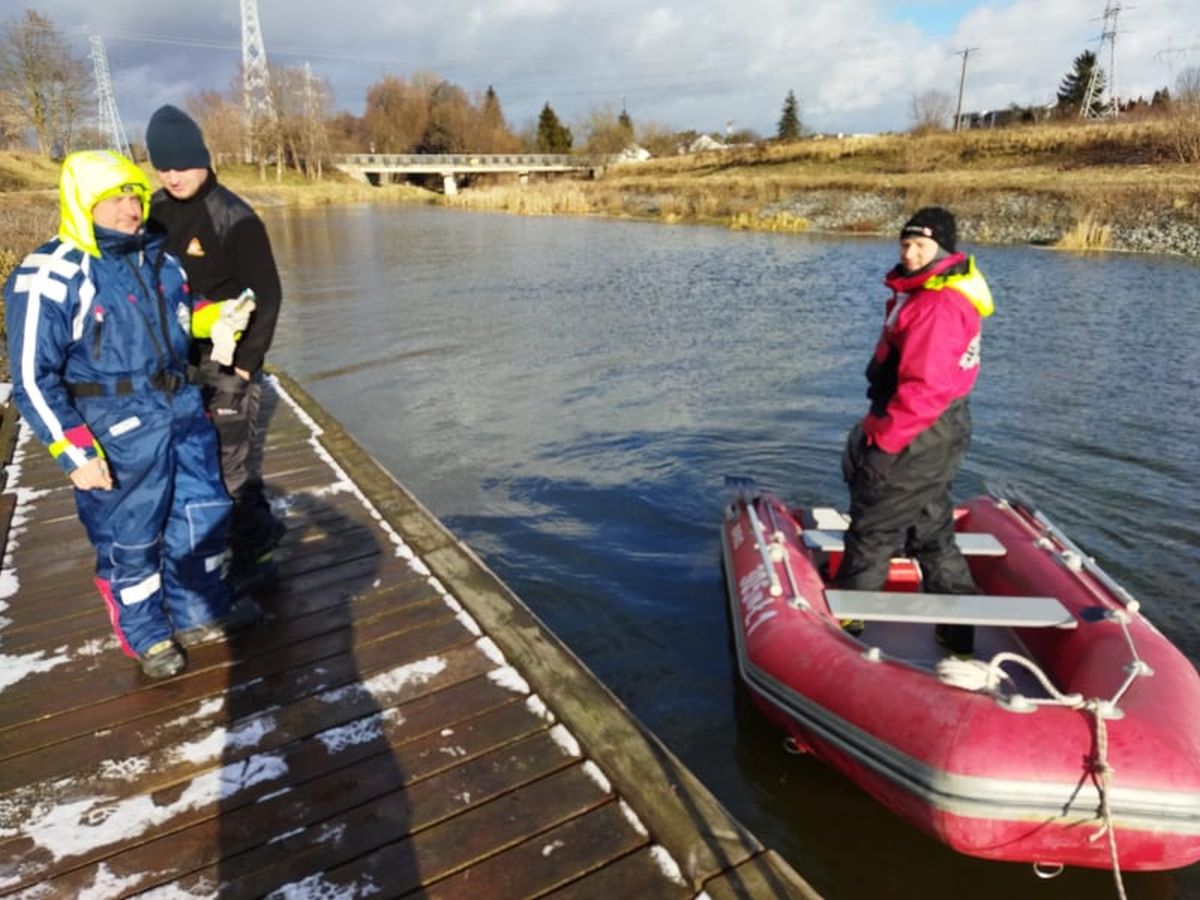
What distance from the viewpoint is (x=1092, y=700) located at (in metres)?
2.52

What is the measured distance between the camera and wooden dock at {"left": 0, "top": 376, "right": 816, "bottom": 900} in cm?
210

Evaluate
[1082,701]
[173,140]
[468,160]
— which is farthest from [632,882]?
[468,160]

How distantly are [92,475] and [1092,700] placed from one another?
11.1 ft

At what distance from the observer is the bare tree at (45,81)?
38656 millimetres

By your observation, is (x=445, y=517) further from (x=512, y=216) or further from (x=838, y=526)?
(x=512, y=216)

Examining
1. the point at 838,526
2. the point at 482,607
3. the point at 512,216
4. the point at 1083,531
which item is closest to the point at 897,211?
the point at 512,216

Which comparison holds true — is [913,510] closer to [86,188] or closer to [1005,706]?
[1005,706]

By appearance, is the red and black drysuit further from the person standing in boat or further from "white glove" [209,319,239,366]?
"white glove" [209,319,239,366]

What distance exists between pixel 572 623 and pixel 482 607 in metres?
1.46

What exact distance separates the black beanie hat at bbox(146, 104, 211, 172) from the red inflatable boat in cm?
300

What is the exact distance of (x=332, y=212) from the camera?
3984 centimetres

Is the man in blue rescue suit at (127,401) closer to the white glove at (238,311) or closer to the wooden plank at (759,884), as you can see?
the white glove at (238,311)

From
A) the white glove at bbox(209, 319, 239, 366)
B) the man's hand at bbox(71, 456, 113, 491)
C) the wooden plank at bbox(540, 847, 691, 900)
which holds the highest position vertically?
the white glove at bbox(209, 319, 239, 366)

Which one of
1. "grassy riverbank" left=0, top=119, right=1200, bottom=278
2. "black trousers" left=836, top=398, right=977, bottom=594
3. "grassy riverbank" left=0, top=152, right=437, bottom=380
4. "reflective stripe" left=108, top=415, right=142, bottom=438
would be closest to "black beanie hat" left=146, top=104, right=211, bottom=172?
"reflective stripe" left=108, top=415, right=142, bottom=438
